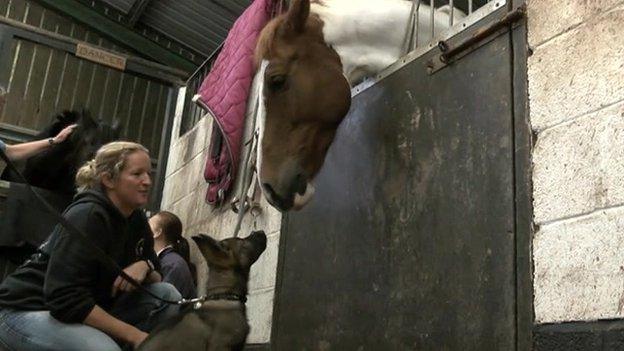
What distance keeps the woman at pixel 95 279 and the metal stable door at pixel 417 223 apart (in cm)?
56

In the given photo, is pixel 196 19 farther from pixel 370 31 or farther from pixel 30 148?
pixel 370 31

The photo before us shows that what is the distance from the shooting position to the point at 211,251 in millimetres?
1805

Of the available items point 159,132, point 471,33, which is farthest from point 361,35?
point 159,132

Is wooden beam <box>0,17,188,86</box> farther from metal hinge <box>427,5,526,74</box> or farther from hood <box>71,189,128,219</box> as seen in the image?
metal hinge <box>427,5,526,74</box>

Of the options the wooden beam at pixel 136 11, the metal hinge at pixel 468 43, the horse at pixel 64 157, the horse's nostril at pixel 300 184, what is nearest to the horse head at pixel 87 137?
the horse at pixel 64 157

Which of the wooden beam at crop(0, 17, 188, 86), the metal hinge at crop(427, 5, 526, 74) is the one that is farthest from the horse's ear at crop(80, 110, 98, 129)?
the metal hinge at crop(427, 5, 526, 74)

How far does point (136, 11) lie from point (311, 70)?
492cm

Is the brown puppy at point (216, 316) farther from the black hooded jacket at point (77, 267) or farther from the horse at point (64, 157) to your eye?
the horse at point (64, 157)

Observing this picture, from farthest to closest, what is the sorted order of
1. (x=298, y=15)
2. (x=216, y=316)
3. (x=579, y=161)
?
(x=298, y=15) < (x=216, y=316) < (x=579, y=161)

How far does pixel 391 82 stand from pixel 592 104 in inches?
33.4

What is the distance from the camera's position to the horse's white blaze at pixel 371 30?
2211mm

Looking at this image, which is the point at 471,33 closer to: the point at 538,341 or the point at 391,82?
the point at 391,82

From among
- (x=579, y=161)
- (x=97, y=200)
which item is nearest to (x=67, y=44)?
(x=97, y=200)

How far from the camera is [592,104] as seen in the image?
55.1 inches
